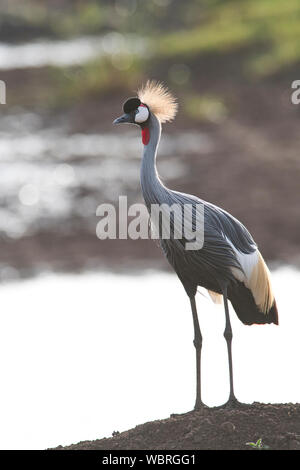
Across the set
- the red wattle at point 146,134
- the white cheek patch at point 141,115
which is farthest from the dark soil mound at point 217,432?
the white cheek patch at point 141,115

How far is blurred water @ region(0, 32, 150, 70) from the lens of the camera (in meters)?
20.8

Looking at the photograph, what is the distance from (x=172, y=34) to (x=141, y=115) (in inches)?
782

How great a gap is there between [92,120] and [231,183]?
3863mm

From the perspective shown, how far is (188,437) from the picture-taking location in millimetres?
5082

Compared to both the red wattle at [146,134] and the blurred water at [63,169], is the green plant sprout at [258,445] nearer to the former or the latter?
the red wattle at [146,134]

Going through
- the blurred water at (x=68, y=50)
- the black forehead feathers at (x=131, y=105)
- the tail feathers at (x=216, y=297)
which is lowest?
the tail feathers at (x=216, y=297)

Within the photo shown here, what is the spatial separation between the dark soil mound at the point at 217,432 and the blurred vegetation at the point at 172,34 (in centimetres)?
1162

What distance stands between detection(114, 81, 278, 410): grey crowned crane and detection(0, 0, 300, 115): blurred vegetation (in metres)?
11.3

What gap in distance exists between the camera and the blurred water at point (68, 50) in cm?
2080

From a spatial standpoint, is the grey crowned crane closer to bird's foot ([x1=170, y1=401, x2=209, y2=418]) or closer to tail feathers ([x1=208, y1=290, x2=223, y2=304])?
bird's foot ([x1=170, y1=401, x2=209, y2=418])

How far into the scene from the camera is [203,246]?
5168mm
